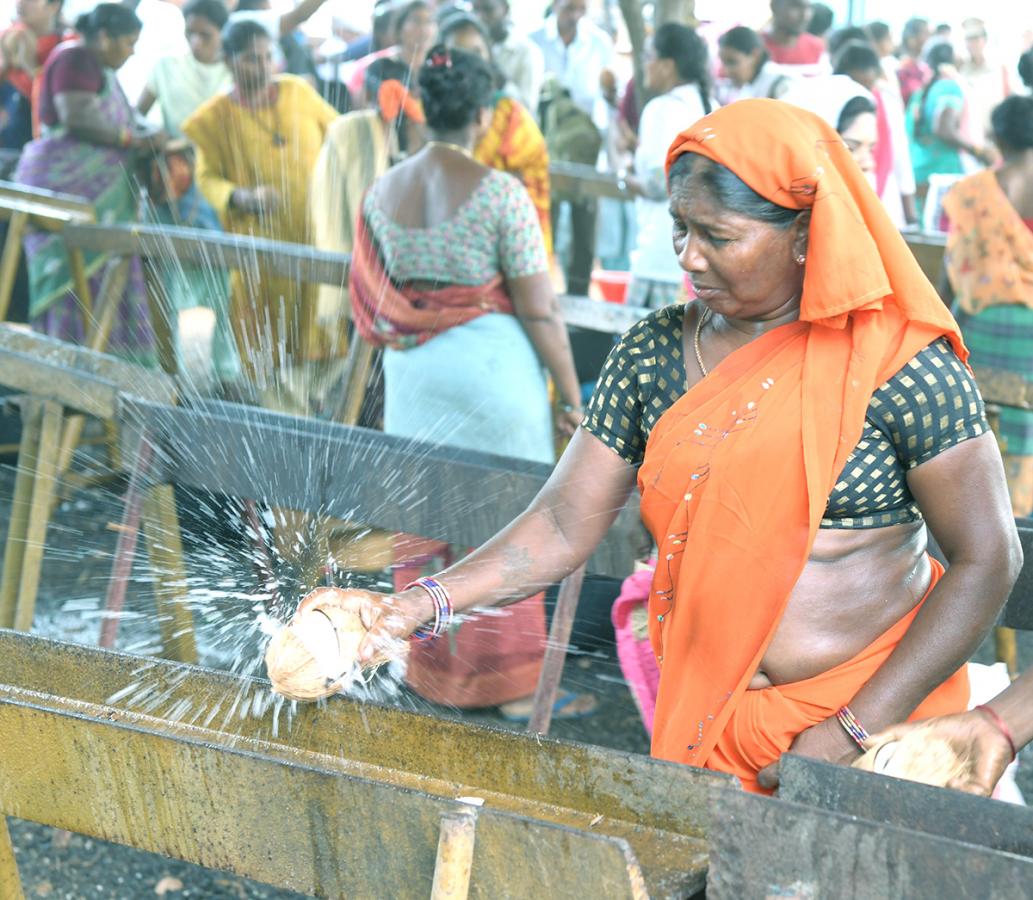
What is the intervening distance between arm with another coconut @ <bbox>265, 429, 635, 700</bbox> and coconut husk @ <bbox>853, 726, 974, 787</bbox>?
0.63 m

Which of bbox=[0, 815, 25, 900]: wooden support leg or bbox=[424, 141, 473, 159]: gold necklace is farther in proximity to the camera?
bbox=[424, 141, 473, 159]: gold necklace

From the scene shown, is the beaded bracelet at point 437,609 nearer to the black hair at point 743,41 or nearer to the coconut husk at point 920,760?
the coconut husk at point 920,760

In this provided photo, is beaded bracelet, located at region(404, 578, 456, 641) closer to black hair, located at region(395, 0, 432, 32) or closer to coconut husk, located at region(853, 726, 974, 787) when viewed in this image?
coconut husk, located at region(853, 726, 974, 787)

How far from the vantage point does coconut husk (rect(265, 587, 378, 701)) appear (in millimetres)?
1854

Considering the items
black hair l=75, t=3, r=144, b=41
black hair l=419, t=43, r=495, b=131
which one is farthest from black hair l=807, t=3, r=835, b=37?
black hair l=419, t=43, r=495, b=131

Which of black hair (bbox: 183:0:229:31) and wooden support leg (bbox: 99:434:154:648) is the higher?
black hair (bbox: 183:0:229:31)

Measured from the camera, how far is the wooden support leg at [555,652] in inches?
130

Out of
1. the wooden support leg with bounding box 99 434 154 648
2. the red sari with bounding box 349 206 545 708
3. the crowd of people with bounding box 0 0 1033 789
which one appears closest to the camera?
the crowd of people with bounding box 0 0 1033 789

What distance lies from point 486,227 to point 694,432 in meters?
2.05

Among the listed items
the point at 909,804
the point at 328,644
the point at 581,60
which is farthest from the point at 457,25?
the point at 909,804

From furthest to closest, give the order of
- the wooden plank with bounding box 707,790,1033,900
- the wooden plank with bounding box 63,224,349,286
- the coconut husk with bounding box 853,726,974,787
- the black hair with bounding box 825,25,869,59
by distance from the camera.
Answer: the black hair with bounding box 825,25,869,59 < the wooden plank with bounding box 63,224,349,286 < the coconut husk with bounding box 853,726,974,787 < the wooden plank with bounding box 707,790,1033,900

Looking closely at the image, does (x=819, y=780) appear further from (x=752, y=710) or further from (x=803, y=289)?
(x=803, y=289)

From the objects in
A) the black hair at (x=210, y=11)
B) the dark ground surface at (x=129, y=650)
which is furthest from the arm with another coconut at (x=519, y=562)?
the black hair at (x=210, y=11)

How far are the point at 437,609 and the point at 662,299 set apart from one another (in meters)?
3.88
